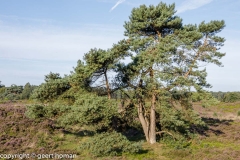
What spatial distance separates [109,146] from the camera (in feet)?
48.6

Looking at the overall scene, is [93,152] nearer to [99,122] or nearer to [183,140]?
[99,122]

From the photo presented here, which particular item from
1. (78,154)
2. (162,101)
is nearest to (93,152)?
(78,154)

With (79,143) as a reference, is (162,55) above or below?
above

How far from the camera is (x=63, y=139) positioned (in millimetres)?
20094

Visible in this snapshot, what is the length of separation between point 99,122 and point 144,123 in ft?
15.4

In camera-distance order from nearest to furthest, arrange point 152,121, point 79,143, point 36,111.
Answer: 1. point 36,111
2. point 152,121
3. point 79,143

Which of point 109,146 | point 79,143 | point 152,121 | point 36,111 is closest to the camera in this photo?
point 109,146

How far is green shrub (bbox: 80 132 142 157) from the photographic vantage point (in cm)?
1481

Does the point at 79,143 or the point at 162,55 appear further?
the point at 79,143

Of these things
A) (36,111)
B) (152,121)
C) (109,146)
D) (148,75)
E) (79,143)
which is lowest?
(79,143)

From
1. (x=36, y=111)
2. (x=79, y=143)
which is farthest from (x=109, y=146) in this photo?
(x=36, y=111)

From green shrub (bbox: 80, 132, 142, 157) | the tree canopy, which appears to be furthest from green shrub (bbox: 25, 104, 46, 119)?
green shrub (bbox: 80, 132, 142, 157)

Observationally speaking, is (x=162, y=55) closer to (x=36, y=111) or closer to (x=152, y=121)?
(x=152, y=121)

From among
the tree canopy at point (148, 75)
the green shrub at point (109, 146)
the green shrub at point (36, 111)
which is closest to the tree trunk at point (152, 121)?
the tree canopy at point (148, 75)
